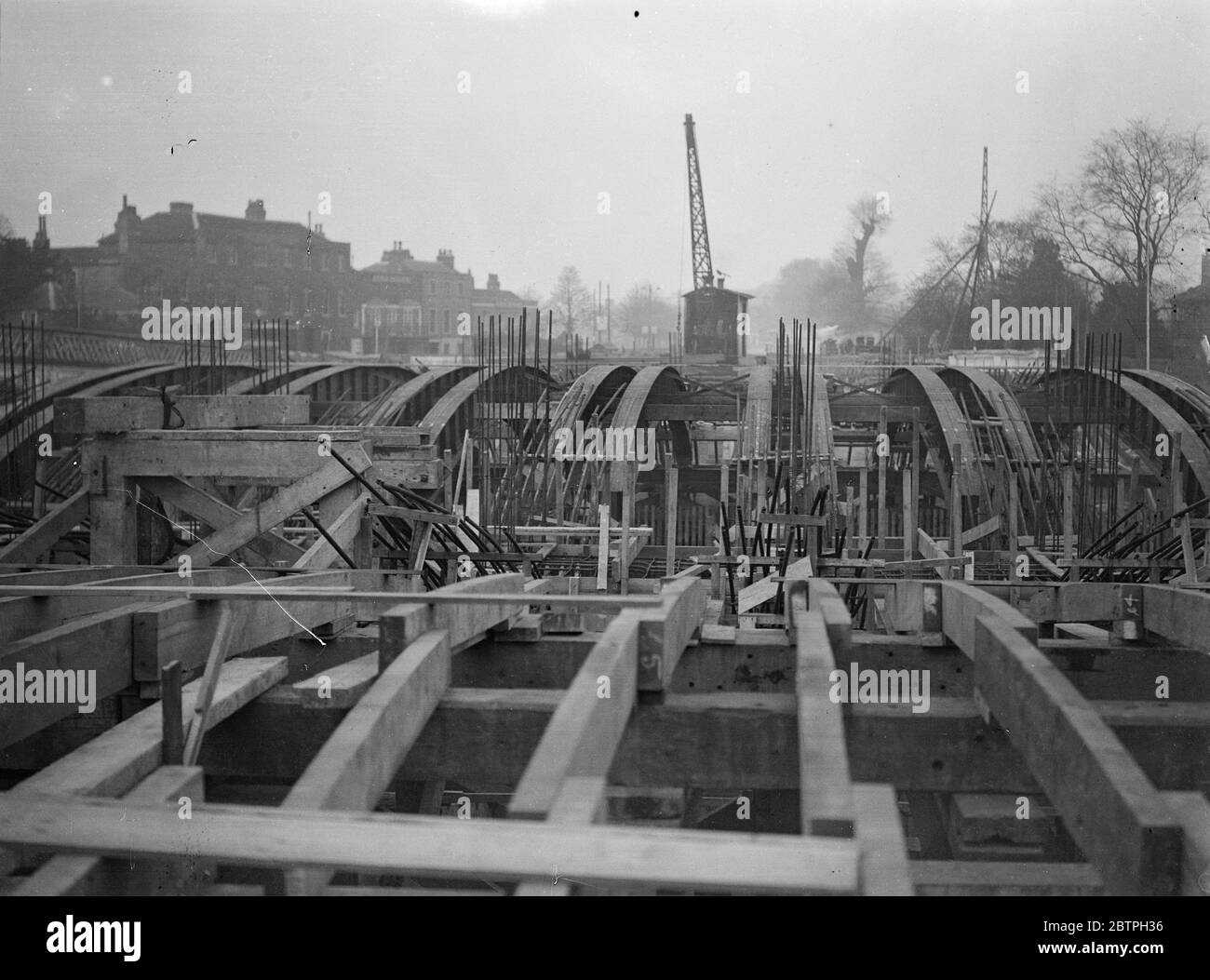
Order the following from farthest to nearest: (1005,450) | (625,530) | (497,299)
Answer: (497,299) → (1005,450) → (625,530)

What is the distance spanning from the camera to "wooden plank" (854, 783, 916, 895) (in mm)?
2439

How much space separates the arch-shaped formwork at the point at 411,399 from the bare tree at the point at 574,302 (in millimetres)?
40521

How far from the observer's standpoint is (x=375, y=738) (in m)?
3.43

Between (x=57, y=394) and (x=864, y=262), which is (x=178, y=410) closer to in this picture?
(x=57, y=394)

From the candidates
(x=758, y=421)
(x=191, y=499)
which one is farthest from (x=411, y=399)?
(x=191, y=499)

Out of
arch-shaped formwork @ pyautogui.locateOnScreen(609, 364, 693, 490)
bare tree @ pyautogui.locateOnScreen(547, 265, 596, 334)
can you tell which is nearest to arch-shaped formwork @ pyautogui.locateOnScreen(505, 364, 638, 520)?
arch-shaped formwork @ pyautogui.locateOnScreen(609, 364, 693, 490)

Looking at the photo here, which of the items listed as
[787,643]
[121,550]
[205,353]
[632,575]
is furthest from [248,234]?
[787,643]

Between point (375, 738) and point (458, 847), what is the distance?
96cm

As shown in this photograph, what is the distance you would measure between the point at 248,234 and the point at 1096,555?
40.1m

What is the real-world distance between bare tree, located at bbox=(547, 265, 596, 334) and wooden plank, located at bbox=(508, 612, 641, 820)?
194 ft

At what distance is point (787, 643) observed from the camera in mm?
5047

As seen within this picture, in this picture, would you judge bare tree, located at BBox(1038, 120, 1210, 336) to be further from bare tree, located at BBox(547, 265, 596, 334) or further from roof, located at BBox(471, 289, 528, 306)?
bare tree, located at BBox(547, 265, 596, 334)

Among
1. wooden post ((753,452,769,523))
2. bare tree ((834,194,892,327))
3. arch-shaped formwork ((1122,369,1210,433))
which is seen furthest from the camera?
bare tree ((834,194,892,327))
